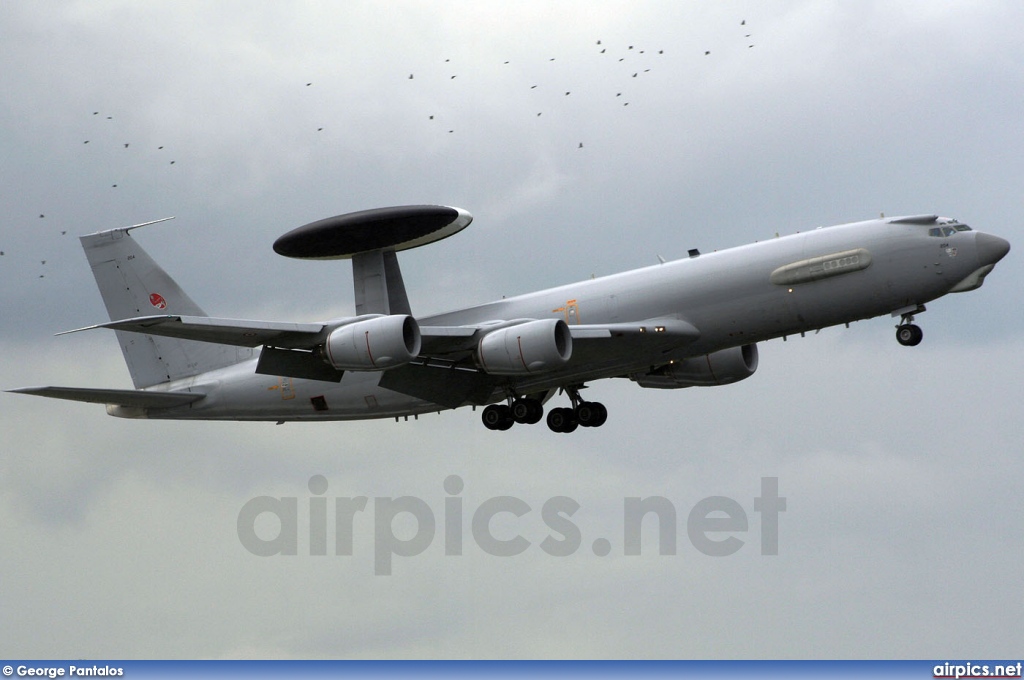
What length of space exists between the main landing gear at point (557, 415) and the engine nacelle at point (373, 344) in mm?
6409

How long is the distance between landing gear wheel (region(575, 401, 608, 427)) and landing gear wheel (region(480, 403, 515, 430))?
319 cm

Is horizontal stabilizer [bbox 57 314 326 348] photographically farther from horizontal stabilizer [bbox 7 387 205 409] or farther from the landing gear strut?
the landing gear strut

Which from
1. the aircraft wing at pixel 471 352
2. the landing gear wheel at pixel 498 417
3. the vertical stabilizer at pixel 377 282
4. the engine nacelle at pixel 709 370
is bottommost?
the landing gear wheel at pixel 498 417

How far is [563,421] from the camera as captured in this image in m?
Result: 47.5

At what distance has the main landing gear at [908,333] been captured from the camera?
1576 inches

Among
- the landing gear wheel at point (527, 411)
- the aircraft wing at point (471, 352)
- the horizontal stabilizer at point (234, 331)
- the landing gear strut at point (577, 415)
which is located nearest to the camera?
the horizontal stabilizer at point (234, 331)

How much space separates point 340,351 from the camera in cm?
3938

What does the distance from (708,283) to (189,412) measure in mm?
18795

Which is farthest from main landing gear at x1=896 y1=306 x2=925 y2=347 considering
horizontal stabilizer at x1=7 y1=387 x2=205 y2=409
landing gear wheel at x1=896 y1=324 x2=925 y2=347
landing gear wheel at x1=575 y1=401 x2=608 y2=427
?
horizontal stabilizer at x1=7 y1=387 x2=205 y2=409

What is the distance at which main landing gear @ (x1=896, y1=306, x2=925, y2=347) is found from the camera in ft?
131

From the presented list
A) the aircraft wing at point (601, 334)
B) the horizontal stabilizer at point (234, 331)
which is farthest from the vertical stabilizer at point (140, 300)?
the aircraft wing at point (601, 334)

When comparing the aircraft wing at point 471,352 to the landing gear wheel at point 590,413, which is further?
the landing gear wheel at point 590,413

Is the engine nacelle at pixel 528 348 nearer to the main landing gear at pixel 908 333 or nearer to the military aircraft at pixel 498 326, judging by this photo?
the military aircraft at pixel 498 326

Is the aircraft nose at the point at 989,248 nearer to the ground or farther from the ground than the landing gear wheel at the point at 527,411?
farther from the ground
